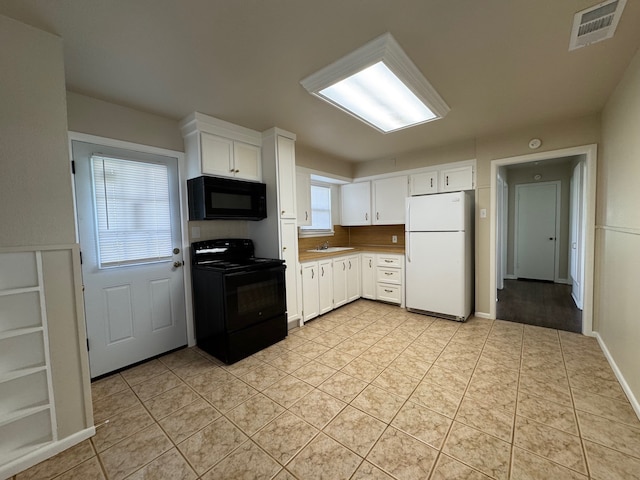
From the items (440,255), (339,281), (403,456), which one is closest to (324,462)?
(403,456)

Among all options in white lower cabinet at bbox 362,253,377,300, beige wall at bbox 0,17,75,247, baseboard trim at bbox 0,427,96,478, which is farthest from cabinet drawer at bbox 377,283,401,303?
beige wall at bbox 0,17,75,247

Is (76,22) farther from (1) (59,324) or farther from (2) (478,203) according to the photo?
(2) (478,203)

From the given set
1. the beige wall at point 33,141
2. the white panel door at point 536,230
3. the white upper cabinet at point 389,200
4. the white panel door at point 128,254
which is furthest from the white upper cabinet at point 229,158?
the white panel door at point 536,230

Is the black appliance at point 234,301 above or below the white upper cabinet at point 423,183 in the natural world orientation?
below

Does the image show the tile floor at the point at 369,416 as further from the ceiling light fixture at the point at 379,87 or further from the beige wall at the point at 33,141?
the ceiling light fixture at the point at 379,87

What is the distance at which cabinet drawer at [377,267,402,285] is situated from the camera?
4020 millimetres

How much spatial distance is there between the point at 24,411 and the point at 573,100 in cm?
467

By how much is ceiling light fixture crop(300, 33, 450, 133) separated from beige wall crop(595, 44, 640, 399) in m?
1.28

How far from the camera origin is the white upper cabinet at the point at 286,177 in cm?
313

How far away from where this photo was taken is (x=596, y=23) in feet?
5.03

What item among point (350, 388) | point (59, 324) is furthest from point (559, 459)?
point (59, 324)

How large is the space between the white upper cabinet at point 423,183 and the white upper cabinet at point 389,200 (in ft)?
0.34

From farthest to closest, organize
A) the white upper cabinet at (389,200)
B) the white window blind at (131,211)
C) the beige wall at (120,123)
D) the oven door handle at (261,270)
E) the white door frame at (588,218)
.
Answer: the white upper cabinet at (389,200)
the white door frame at (588,218)
the oven door handle at (261,270)
the white window blind at (131,211)
the beige wall at (120,123)

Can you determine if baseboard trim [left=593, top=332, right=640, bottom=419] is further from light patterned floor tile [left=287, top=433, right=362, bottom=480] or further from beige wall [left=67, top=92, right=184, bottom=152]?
beige wall [left=67, top=92, right=184, bottom=152]
